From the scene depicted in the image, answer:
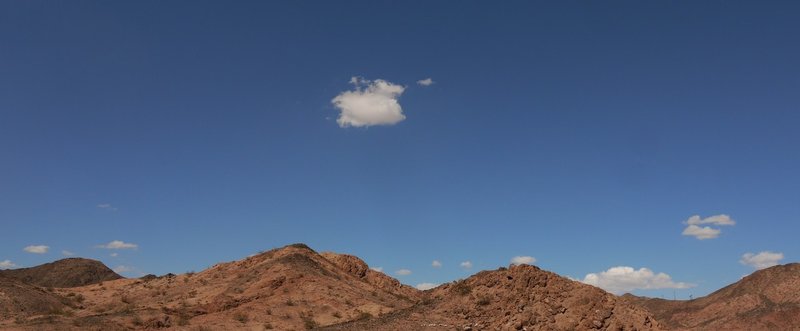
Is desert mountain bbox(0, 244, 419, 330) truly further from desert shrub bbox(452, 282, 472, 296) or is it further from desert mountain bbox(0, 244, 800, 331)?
desert shrub bbox(452, 282, 472, 296)

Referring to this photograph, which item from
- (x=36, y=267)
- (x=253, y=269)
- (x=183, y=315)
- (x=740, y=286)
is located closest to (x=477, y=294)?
(x=183, y=315)

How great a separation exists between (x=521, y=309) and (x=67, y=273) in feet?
256

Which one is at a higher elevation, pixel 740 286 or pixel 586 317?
pixel 740 286

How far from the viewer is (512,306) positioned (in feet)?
84.8

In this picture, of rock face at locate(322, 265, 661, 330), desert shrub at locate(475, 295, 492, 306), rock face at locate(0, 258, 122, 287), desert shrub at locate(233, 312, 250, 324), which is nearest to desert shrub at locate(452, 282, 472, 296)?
rock face at locate(322, 265, 661, 330)

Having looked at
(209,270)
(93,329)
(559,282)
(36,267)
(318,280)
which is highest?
(36,267)

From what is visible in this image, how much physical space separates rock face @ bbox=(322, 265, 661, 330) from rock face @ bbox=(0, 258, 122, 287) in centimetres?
6803

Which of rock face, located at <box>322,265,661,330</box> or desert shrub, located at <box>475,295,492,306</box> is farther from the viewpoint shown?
desert shrub, located at <box>475,295,492,306</box>

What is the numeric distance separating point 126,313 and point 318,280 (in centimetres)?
1375

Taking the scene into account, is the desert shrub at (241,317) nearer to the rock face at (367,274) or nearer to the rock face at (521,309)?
the rock face at (521,309)

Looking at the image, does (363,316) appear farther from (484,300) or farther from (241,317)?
(484,300)

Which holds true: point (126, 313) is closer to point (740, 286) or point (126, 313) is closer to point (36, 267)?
point (36, 267)

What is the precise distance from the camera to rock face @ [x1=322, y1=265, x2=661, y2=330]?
78.5ft

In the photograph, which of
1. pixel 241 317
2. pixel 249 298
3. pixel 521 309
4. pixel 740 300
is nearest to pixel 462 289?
pixel 521 309
